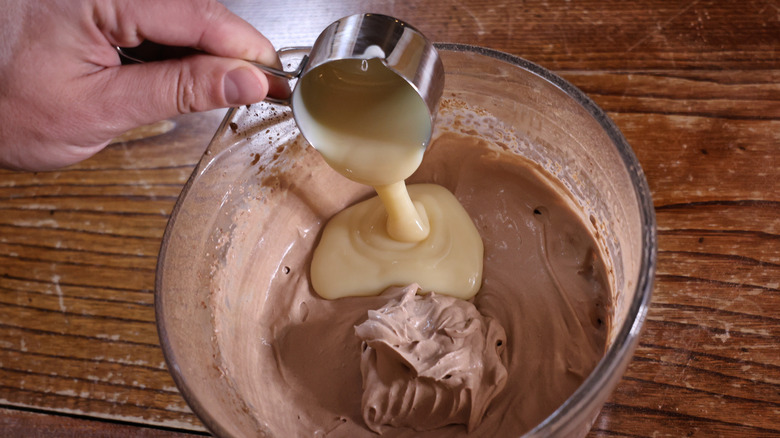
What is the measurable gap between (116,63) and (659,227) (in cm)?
105

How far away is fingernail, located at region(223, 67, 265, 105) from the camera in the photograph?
3.44 feet

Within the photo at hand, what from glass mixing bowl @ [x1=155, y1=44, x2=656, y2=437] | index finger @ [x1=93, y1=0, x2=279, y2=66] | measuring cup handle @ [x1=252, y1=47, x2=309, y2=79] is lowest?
glass mixing bowl @ [x1=155, y1=44, x2=656, y2=437]

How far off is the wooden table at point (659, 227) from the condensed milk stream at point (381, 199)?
0.36 m

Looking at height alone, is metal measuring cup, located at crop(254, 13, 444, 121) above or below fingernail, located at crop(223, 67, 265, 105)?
above

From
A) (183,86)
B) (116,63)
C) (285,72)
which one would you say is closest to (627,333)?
(285,72)

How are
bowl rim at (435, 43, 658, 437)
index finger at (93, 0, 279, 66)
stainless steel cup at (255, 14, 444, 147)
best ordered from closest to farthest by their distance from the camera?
bowl rim at (435, 43, 658, 437), stainless steel cup at (255, 14, 444, 147), index finger at (93, 0, 279, 66)

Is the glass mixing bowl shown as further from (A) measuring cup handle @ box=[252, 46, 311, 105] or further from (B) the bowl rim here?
(A) measuring cup handle @ box=[252, 46, 311, 105]

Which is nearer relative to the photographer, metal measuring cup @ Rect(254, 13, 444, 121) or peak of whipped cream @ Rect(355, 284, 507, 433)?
metal measuring cup @ Rect(254, 13, 444, 121)

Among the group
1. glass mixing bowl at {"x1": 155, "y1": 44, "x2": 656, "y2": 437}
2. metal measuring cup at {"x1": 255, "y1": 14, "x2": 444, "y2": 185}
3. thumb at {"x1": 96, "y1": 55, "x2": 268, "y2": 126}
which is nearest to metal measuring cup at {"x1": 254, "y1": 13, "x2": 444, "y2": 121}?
metal measuring cup at {"x1": 255, "y1": 14, "x2": 444, "y2": 185}

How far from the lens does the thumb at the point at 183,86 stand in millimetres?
1060

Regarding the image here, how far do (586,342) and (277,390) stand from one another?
55 cm

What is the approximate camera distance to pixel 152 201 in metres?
1.47

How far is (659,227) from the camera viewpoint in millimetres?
1280

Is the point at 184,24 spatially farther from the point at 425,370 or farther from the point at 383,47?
the point at 425,370
